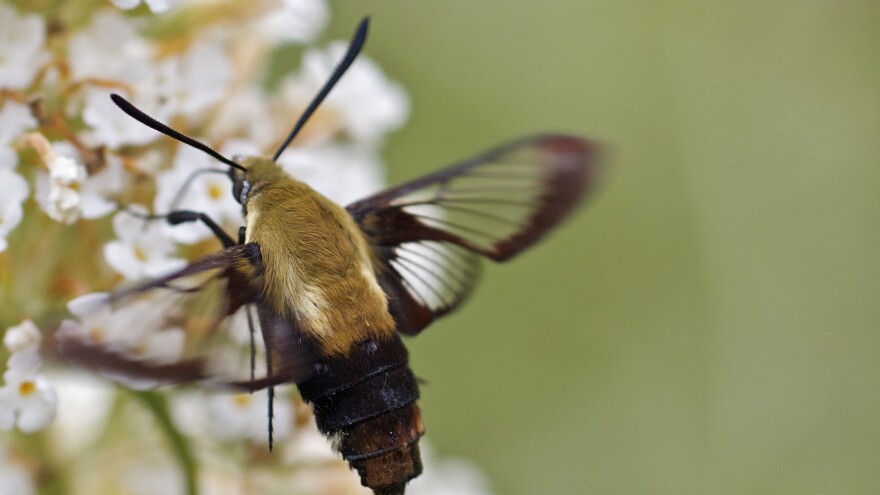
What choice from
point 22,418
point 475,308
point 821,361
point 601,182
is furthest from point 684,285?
point 22,418

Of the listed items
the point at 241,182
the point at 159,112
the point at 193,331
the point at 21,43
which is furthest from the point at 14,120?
the point at 193,331

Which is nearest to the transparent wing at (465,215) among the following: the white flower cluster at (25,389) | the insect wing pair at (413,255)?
the insect wing pair at (413,255)

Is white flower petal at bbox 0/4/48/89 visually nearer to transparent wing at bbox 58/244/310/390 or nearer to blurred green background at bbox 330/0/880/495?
transparent wing at bbox 58/244/310/390

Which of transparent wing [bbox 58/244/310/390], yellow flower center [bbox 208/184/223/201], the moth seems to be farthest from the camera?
yellow flower center [bbox 208/184/223/201]

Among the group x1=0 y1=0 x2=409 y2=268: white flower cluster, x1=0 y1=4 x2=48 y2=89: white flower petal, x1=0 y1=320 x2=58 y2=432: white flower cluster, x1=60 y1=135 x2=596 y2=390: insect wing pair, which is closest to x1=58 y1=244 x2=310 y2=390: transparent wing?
x1=60 y1=135 x2=596 y2=390: insect wing pair

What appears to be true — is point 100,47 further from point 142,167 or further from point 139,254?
point 139,254
